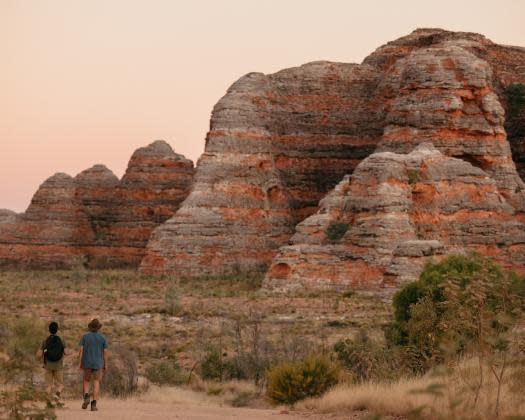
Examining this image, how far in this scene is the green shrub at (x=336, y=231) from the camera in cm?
4431

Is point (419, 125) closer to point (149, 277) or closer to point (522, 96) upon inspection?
point (522, 96)

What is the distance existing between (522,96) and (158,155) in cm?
2560

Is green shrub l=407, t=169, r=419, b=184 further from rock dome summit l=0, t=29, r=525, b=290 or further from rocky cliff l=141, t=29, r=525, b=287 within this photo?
rocky cliff l=141, t=29, r=525, b=287

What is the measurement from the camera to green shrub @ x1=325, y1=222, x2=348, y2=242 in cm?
4431

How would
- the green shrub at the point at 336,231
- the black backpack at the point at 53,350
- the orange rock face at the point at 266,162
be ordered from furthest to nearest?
the orange rock face at the point at 266,162
the green shrub at the point at 336,231
the black backpack at the point at 53,350

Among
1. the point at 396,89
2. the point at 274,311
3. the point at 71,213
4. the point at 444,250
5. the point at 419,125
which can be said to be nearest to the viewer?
the point at 274,311

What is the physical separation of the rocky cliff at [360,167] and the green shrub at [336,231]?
15.2 inches

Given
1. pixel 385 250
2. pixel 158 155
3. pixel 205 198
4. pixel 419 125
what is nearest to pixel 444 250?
pixel 385 250

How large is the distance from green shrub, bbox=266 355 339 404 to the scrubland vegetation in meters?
0.02

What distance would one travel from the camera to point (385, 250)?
4203 centimetres

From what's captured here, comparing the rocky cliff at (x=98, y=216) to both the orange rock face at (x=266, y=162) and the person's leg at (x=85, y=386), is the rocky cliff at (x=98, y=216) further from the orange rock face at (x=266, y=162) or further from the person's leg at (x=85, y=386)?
the person's leg at (x=85, y=386)

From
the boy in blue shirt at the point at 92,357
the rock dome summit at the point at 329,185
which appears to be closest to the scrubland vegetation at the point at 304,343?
the boy in blue shirt at the point at 92,357

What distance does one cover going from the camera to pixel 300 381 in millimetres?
17516

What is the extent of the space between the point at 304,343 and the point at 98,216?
4751 centimetres
